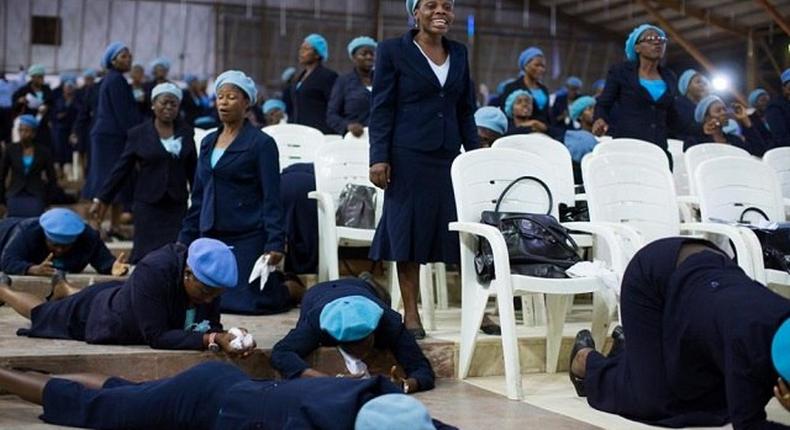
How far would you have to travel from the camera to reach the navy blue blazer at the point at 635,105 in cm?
729

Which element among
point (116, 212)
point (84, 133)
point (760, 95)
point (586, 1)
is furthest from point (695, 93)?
point (586, 1)

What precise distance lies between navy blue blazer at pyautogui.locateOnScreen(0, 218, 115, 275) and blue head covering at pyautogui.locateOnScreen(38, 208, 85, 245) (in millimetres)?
94

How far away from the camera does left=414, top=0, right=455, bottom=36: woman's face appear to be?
525 cm

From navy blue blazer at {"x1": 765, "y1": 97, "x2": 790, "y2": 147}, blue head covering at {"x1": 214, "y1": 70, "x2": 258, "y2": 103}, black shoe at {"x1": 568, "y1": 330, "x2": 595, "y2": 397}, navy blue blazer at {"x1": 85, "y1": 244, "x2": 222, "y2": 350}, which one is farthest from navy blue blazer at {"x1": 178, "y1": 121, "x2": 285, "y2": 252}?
navy blue blazer at {"x1": 765, "y1": 97, "x2": 790, "y2": 147}

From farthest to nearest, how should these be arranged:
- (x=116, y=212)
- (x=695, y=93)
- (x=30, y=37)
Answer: (x=30, y=37)
(x=695, y=93)
(x=116, y=212)

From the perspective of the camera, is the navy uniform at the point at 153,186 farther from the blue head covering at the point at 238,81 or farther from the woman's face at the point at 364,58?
the woman's face at the point at 364,58

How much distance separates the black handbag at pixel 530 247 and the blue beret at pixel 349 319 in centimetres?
66

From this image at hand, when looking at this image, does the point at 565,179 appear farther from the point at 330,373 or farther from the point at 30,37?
the point at 30,37

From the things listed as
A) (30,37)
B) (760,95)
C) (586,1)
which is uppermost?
(586,1)

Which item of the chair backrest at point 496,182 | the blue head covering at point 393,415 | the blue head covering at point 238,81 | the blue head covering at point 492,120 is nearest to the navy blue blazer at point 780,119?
the blue head covering at point 492,120

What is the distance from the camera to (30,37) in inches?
668

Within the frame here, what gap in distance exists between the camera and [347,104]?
8.23 m

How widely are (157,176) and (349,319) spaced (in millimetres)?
3017

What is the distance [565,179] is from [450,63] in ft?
3.64
